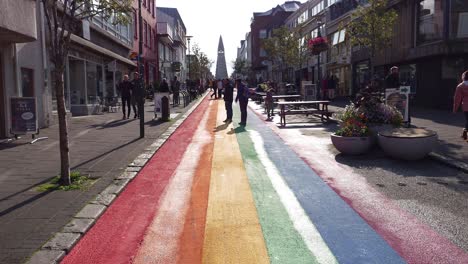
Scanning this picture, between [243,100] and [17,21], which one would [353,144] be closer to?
[17,21]

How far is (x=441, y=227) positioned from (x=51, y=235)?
13.2ft

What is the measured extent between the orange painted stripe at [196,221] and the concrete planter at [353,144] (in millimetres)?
2759

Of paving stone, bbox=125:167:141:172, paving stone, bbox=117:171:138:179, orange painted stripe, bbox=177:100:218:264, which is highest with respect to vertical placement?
paving stone, bbox=125:167:141:172

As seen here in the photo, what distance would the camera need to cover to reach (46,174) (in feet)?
25.8

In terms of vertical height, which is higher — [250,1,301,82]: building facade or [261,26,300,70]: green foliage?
[250,1,301,82]: building facade

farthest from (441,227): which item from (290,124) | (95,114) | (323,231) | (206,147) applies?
(95,114)

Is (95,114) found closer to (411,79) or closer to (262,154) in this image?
(262,154)

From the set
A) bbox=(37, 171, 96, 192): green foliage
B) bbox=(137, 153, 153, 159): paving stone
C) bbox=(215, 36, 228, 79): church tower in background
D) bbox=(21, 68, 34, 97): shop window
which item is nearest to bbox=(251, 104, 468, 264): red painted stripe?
bbox=(137, 153, 153, 159): paving stone

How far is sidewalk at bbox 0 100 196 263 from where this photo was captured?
15.9 ft

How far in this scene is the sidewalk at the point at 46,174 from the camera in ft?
15.9

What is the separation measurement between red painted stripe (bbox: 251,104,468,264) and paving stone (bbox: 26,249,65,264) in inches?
121

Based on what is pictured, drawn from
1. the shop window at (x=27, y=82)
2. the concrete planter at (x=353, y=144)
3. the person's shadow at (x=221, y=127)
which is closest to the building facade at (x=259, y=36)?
the person's shadow at (x=221, y=127)

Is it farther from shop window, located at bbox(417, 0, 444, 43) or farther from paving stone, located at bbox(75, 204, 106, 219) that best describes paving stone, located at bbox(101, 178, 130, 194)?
shop window, located at bbox(417, 0, 444, 43)

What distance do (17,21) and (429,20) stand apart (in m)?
17.5
